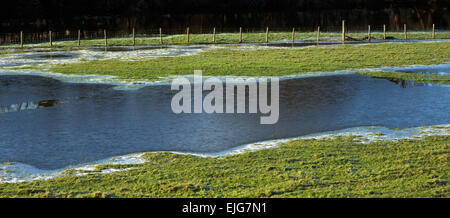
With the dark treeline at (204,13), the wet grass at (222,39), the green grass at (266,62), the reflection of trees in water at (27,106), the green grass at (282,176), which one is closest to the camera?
the green grass at (282,176)

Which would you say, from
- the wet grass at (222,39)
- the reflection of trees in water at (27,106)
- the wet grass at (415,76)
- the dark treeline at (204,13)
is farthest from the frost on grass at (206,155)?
the dark treeline at (204,13)

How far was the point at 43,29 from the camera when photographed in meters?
86.9

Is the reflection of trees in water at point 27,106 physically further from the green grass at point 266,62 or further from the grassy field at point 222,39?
the grassy field at point 222,39

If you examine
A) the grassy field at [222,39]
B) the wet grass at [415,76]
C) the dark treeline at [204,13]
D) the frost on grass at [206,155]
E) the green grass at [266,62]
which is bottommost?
the frost on grass at [206,155]

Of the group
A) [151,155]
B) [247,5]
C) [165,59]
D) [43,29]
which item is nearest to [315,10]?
[247,5]

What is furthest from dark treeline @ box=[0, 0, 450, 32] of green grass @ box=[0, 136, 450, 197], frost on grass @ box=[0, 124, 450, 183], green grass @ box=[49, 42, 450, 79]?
green grass @ box=[0, 136, 450, 197]

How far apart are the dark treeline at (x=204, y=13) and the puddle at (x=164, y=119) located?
6728 centimetres

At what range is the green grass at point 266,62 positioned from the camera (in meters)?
33.4

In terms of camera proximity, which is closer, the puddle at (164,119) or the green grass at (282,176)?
the green grass at (282,176)

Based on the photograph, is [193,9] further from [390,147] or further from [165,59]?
[390,147]

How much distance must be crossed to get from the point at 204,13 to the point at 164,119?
115 meters

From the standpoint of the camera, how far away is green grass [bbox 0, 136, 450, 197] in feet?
37.3

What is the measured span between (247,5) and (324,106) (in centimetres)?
11603

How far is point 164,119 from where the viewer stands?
20.0 metres
